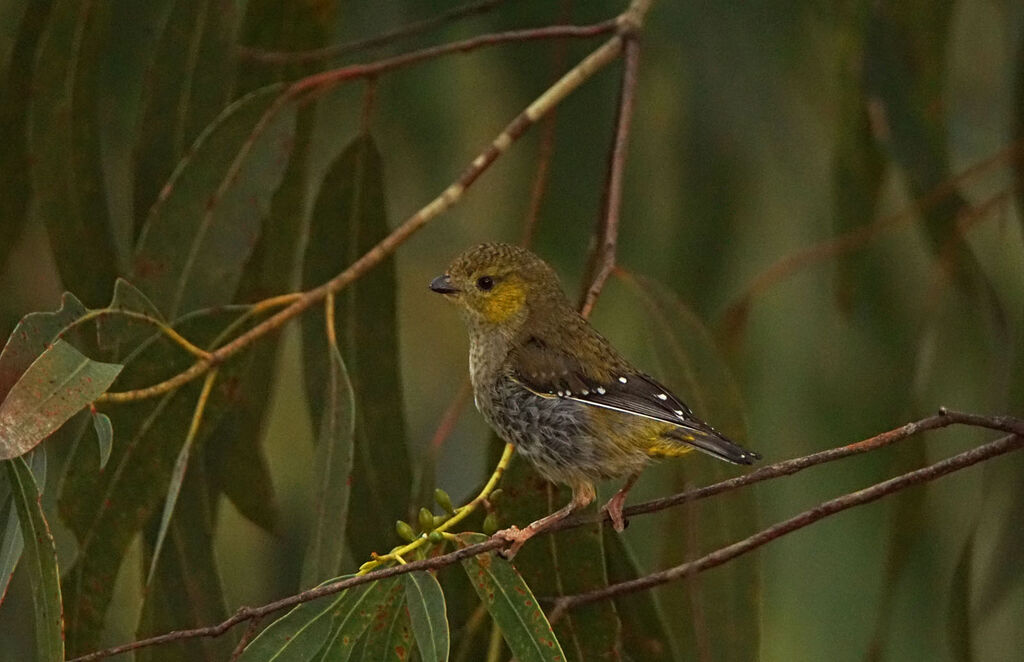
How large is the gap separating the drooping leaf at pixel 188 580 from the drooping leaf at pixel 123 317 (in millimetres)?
347

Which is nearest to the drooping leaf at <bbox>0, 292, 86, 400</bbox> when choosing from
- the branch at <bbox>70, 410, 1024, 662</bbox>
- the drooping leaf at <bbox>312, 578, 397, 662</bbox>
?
the branch at <bbox>70, 410, 1024, 662</bbox>

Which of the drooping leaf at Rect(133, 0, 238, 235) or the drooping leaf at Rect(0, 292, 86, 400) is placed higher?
the drooping leaf at Rect(133, 0, 238, 235)

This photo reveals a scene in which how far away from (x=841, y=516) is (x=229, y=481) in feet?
A: 5.52

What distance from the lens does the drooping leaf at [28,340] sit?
1632mm

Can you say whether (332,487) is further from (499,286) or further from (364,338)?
(364,338)

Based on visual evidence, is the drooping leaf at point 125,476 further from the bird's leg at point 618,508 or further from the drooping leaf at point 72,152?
the bird's leg at point 618,508

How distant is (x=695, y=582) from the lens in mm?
2264

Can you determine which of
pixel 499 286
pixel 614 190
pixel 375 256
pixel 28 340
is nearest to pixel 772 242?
pixel 614 190

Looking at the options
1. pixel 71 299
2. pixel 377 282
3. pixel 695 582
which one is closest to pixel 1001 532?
pixel 695 582

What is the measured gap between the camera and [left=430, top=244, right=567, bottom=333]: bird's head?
2.02 meters

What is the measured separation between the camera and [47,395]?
156 centimetres

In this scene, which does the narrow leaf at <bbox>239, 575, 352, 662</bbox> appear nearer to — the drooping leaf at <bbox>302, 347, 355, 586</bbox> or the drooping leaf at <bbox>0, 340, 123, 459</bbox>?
the drooping leaf at <bbox>302, 347, 355, 586</bbox>

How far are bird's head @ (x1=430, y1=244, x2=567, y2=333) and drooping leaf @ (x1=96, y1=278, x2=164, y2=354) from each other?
403 mm

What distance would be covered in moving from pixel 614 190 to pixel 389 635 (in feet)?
2.53
